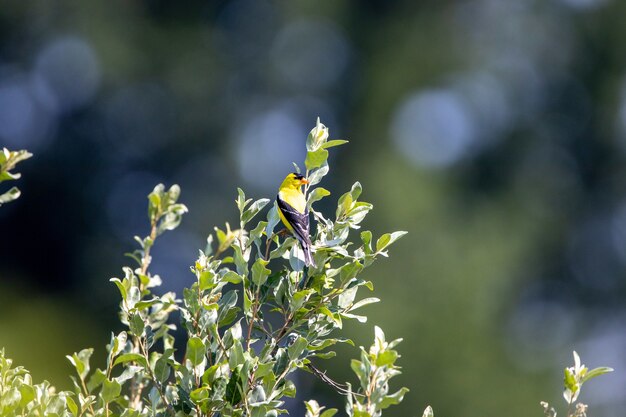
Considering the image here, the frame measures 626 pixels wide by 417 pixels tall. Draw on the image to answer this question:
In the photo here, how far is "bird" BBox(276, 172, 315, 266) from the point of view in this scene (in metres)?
2.90

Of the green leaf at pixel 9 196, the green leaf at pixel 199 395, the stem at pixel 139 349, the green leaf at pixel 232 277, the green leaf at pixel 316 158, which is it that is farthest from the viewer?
the stem at pixel 139 349

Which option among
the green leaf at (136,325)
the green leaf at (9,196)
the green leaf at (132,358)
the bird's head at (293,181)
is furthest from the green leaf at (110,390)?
the bird's head at (293,181)

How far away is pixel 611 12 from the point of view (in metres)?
21.2

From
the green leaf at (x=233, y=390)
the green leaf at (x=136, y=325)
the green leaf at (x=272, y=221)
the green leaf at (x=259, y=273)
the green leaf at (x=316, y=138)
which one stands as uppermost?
the green leaf at (x=316, y=138)

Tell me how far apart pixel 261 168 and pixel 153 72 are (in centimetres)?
399

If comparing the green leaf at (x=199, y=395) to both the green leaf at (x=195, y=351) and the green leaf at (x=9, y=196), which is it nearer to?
the green leaf at (x=195, y=351)

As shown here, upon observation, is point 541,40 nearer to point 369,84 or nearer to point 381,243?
point 369,84

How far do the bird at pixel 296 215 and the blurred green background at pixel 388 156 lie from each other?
1154 centimetres

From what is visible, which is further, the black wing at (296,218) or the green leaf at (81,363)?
the black wing at (296,218)

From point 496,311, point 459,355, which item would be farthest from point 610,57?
point 459,355

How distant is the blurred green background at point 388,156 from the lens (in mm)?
16703

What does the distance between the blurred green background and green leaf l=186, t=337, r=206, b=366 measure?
1302 centimetres

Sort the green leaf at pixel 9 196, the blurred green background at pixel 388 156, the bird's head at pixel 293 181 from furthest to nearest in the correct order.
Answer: the blurred green background at pixel 388 156, the bird's head at pixel 293 181, the green leaf at pixel 9 196

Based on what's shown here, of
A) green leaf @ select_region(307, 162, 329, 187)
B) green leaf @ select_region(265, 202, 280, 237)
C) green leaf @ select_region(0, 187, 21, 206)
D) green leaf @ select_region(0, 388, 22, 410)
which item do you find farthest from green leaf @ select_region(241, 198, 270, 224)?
green leaf @ select_region(0, 388, 22, 410)
